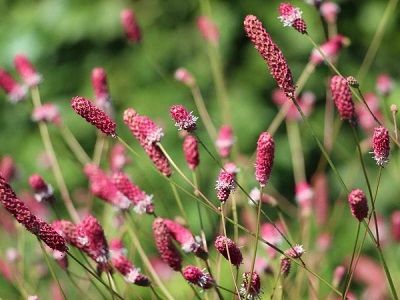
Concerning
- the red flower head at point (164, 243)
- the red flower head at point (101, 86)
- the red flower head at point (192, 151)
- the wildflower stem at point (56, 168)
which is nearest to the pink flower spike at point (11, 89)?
the wildflower stem at point (56, 168)

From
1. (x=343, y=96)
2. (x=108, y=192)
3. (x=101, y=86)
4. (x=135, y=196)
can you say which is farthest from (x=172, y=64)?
(x=343, y=96)

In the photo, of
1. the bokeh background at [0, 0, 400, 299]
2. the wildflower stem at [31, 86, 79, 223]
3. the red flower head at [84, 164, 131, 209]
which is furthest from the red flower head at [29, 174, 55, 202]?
the bokeh background at [0, 0, 400, 299]

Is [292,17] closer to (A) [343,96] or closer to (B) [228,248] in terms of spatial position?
(A) [343,96]

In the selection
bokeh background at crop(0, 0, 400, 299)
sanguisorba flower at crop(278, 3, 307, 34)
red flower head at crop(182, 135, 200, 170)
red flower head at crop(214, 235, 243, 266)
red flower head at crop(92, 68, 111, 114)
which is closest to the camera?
red flower head at crop(214, 235, 243, 266)

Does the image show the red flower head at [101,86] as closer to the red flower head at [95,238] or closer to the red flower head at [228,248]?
the red flower head at [95,238]

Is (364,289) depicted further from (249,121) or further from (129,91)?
(129,91)

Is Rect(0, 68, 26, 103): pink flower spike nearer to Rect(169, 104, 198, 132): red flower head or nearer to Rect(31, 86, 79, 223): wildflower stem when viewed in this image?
Rect(31, 86, 79, 223): wildflower stem

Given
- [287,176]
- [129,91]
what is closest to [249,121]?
[287,176]
